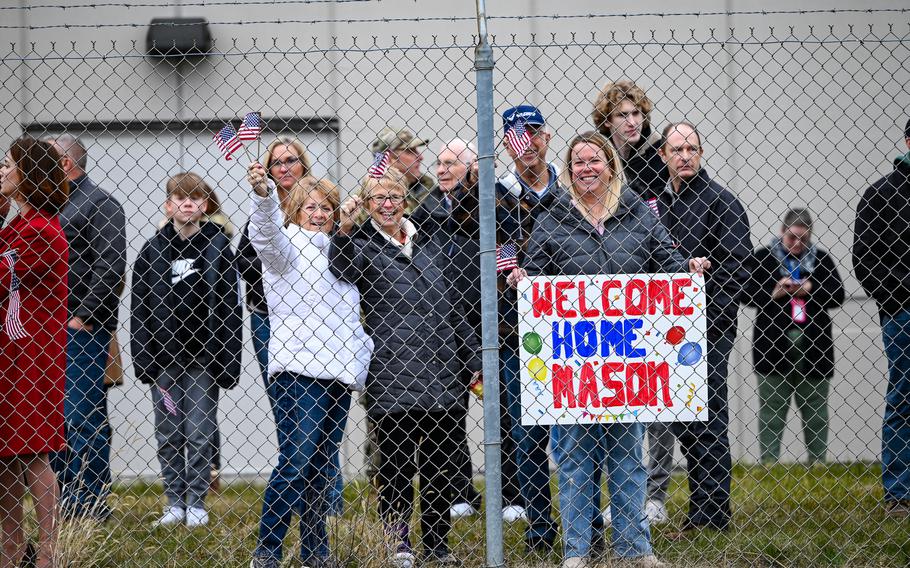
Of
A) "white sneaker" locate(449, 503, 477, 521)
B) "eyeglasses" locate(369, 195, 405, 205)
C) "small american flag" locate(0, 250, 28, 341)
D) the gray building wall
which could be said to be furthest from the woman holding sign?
the gray building wall

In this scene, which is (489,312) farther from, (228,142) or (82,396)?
(82,396)

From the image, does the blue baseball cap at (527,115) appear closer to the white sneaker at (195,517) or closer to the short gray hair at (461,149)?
the short gray hair at (461,149)

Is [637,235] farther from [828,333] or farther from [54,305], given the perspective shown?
[828,333]

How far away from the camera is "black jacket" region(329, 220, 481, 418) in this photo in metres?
4.89

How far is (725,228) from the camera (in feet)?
17.7

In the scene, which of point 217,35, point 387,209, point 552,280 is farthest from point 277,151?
point 217,35

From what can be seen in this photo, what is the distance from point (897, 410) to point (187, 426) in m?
3.85

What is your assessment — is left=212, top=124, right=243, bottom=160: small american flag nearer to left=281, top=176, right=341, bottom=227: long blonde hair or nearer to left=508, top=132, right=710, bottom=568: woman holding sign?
left=281, top=176, right=341, bottom=227: long blonde hair

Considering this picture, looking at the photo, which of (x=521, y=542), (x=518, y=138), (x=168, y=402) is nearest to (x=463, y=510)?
(x=521, y=542)

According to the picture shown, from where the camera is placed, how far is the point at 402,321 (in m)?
4.93

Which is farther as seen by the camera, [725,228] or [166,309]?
[166,309]

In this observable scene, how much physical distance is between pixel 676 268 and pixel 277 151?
2106 millimetres

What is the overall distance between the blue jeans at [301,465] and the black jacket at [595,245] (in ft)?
3.62

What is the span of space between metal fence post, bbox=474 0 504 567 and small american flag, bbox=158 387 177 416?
2384 millimetres
